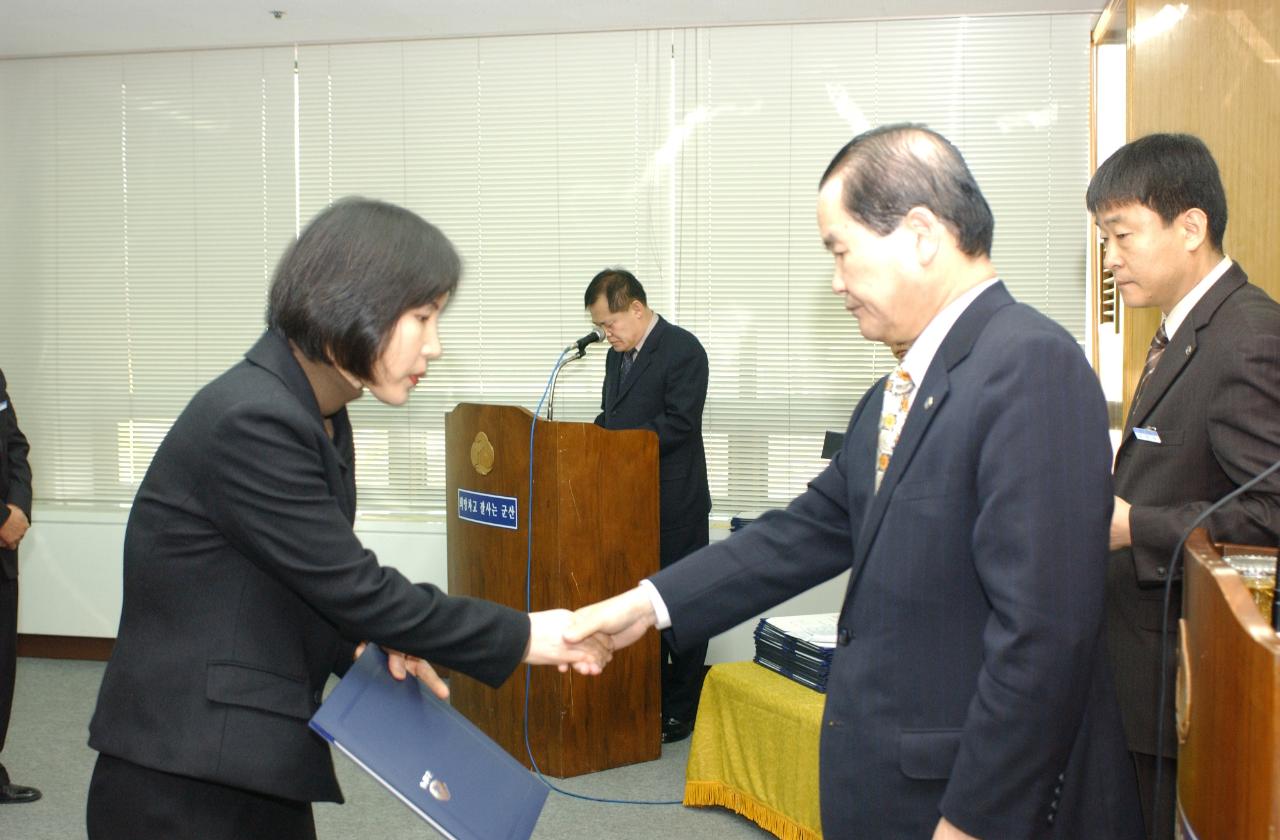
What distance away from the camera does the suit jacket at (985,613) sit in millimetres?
1261

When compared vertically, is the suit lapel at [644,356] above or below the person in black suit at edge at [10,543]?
above

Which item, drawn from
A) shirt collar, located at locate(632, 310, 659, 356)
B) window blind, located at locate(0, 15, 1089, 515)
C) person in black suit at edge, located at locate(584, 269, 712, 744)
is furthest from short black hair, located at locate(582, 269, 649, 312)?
window blind, located at locate(0, 15, 1089, 515)

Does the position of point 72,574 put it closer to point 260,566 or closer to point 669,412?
point 669,412

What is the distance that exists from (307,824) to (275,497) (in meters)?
0.51

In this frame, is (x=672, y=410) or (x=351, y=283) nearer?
(x=351, y=283)

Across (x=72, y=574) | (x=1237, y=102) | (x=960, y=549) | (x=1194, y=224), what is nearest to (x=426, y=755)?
(x=960, y=549)

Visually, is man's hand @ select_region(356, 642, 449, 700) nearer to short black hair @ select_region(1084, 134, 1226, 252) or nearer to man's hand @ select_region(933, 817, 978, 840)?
man's hand @ select_region(933, 817, 978, 840)

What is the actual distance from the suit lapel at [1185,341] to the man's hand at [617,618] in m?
0.92

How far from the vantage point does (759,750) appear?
3.43 m

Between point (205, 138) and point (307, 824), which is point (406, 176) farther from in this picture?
point (307, 824)

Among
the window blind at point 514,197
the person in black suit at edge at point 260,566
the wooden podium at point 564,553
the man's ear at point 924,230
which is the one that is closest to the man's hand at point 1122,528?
the man's ear at point 924,230

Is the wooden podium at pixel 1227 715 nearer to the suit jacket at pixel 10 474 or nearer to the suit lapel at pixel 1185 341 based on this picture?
the suit lapel at pixel 1185 341

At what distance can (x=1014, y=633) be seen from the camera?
4.12ft

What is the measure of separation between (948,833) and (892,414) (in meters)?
0.52
